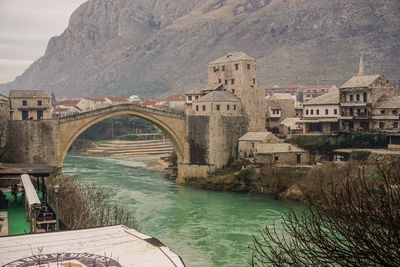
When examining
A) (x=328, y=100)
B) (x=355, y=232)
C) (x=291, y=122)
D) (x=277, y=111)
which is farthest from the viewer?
(x=277, y=111)

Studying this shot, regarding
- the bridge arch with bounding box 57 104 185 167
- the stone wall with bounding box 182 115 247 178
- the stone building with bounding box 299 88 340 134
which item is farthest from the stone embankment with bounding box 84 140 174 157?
the stone building with bounding box 299 88 340 134

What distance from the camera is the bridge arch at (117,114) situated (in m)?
39.5

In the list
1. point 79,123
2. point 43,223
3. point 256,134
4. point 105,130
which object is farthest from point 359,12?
point 43,223

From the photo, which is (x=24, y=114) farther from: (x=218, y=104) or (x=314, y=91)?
(x=314, y=91)

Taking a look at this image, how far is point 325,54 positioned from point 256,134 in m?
93.4

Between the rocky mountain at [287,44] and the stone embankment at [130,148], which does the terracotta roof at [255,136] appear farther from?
the rocky mountain at [287,44]

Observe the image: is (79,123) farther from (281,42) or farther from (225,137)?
(281,42)

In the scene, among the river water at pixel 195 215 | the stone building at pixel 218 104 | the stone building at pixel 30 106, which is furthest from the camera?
the stone building at pixel 30 106

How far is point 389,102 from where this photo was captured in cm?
4269

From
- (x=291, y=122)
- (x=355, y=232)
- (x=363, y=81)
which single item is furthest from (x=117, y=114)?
(x=355, y=232)

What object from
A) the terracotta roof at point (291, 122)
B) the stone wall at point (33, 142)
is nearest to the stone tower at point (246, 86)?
the terracotta roof at point (291, 122)

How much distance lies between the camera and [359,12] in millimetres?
142875

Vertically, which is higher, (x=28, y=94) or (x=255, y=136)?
(x=28, y=94)

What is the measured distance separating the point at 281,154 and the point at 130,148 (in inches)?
1744
